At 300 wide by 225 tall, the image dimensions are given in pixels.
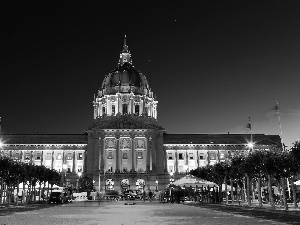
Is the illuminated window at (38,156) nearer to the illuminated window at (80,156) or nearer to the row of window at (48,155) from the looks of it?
the row of window at (48,155)

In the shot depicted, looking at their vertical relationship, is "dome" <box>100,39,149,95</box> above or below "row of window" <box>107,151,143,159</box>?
above

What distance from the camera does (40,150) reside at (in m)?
152

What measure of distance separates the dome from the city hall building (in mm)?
14411

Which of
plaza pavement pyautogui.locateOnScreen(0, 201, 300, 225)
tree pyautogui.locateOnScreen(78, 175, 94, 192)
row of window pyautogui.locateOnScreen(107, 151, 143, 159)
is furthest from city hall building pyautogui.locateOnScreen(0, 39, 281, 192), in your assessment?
plaza pavement pyautogui.locateOnScreen(0, 201, 300, 225)

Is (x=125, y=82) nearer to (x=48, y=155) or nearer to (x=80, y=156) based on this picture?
(x=80, y=156)

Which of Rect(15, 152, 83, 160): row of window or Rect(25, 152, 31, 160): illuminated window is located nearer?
Rect(25, 152, 31, 160): illuminated window

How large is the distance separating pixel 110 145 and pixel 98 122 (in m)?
13.5

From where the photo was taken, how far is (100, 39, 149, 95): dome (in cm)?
17338

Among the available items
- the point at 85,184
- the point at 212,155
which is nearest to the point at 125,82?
the point at 212,155

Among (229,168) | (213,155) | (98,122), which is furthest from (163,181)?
(229,168)

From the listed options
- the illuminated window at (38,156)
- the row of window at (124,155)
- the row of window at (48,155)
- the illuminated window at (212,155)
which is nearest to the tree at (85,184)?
the row of window at (124,155)

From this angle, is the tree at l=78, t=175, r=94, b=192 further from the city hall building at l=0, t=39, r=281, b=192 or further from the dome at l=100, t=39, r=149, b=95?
the dome at l=100, t=39, r=149, b=95

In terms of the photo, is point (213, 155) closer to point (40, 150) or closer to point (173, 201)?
point (40, 150)

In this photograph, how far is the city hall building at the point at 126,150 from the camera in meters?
140
